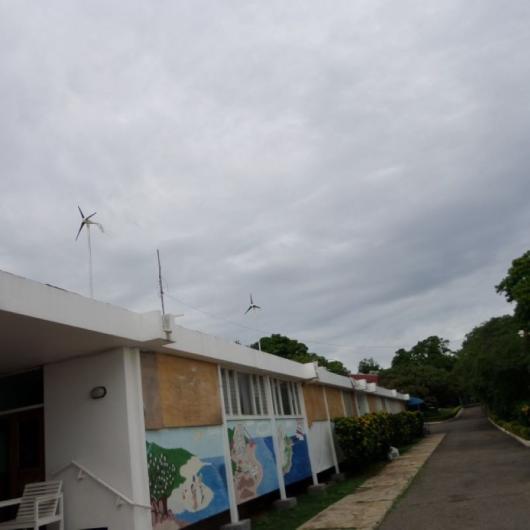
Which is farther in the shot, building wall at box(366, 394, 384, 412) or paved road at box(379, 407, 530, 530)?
building wall at box(366, 394, 384, 412)

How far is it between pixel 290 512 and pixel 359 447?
5.00m

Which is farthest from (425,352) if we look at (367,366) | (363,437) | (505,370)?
(363,437)

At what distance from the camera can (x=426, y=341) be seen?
87188 millimetres

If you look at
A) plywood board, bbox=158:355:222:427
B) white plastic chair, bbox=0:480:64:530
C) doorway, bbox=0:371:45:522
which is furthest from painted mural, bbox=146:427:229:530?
doorway, bbox=0:371:45:522

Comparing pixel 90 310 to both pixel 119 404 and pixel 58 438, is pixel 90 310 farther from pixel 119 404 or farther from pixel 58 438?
pixel 58 438

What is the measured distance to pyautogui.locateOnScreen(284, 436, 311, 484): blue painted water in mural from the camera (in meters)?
12.0

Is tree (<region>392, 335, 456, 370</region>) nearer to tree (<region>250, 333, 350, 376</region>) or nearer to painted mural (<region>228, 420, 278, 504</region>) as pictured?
tree (<region>250, 333, 350, 376</region>)

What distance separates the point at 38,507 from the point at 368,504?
604cm

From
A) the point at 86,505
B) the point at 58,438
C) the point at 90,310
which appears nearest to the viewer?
the point at 90,310

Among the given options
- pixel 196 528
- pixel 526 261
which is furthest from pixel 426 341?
pixel 196 528

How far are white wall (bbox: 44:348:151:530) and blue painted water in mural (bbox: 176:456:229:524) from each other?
1536 mm

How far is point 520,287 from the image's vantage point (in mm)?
19609

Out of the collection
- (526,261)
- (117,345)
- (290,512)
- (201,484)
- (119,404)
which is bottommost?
(290,512)

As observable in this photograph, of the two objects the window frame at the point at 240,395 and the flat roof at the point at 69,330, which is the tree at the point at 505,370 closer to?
the window frame at the point at 240,395
